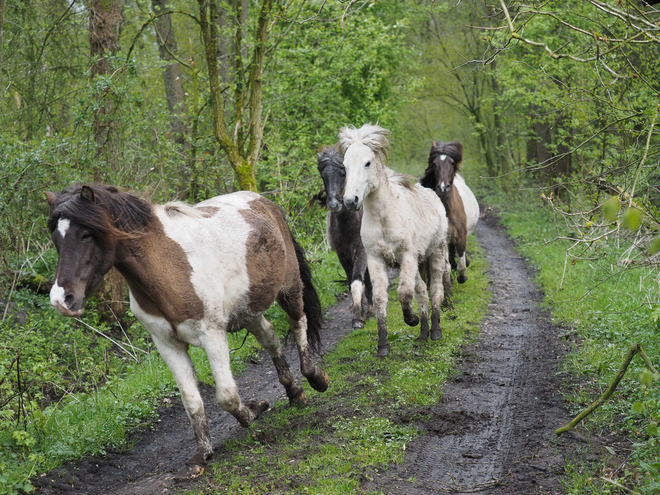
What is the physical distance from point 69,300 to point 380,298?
12.8ft

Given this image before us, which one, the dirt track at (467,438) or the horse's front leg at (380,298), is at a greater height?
the horse's front leg at (380,298)

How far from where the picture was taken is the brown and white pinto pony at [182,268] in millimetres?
4285

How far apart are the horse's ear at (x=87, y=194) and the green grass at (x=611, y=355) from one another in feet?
10.4

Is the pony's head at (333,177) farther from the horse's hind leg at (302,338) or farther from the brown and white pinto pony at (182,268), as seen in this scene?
the brown and white pinto pony at (182,268)

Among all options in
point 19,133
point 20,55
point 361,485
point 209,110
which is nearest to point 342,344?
point 361,485

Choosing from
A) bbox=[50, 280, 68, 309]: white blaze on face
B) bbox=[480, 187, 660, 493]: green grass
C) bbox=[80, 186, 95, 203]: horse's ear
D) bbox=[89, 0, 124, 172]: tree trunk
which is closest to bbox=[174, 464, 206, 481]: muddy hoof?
bbox=[50, 280, 68, 309]: white blaze on face

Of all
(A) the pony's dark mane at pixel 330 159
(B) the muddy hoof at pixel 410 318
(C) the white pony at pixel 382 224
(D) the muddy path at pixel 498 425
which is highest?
(A) the pony's dark mane at pixel 330 159

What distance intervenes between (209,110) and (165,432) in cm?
677

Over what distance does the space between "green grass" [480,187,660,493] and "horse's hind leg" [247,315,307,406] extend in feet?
8.15

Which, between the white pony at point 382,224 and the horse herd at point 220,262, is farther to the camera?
the white pony at point 382,224

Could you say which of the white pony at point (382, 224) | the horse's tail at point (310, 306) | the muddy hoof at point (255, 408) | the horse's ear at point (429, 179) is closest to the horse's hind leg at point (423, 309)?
the white pony at point (382, 224)

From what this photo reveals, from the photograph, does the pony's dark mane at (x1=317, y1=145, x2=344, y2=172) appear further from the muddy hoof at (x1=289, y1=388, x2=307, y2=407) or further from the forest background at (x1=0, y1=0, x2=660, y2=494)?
the muddy hoof at (x1=289, y1=388, x2=307, y2=407)

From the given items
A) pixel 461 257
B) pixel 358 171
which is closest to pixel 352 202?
pixel 358 171

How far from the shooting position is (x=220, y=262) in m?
5.06
